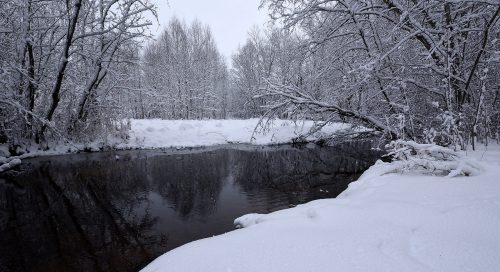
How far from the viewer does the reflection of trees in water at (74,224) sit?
4434mm

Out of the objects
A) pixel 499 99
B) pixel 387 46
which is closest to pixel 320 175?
pixel 387 46

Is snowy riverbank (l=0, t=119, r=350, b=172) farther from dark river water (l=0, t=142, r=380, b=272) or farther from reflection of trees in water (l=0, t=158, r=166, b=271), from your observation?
reflection of trees in water (l=0, t=158, r=166, b=271)

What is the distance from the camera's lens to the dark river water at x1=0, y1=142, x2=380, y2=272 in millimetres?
4730

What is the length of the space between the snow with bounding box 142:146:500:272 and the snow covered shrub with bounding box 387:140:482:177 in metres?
0.25

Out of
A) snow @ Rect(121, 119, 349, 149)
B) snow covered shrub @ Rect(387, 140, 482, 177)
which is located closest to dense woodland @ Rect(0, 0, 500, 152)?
snow covered shrub @ Rect(387, 140, 482, 177)

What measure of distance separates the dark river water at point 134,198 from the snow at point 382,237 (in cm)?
208

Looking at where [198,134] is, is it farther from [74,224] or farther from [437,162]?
[437,162]

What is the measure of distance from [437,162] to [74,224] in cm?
656

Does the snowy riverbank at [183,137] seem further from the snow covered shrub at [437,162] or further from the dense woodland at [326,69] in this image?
the snow covered shrub at [437,162]

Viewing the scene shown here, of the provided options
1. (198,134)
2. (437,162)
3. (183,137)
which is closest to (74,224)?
(437,162)

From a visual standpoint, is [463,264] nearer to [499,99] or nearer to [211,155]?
[499,99]

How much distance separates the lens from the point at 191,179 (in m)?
9.34

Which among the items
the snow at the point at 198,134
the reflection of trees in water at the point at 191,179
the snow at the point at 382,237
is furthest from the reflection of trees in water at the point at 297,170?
the snow at the point at 382,237

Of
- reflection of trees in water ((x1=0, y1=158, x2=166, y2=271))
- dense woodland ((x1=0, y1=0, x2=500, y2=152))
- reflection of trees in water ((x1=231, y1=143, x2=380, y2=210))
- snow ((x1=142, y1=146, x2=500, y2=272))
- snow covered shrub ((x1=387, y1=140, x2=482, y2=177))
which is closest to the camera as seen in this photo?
snow ((x1=142, y1=146, x2=500, y2=272))
